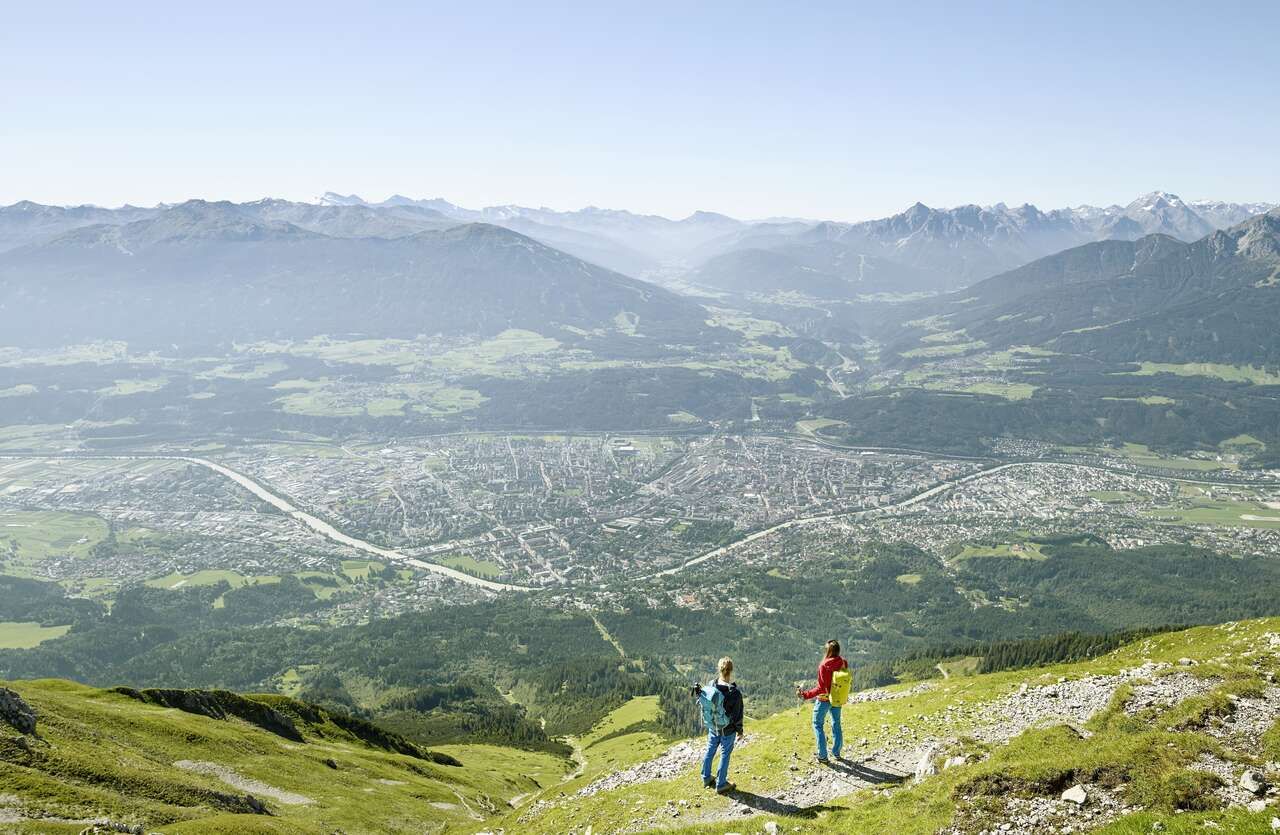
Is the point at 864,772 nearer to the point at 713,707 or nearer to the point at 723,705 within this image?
the point at 723,705

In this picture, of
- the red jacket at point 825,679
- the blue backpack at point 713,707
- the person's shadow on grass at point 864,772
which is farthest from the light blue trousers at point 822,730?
the blue backpack at point 713,707

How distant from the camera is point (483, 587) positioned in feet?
578

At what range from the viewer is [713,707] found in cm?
2528

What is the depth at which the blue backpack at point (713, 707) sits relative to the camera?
992 inches

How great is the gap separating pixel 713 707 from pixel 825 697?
4.43 metres

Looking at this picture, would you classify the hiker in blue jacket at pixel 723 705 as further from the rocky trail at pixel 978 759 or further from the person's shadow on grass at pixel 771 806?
the rocky trail at pixel 978 759

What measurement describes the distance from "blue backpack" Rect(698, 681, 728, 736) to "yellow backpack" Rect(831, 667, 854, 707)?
4.19 meters

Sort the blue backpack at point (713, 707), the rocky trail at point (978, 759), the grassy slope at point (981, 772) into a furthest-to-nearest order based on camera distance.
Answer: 1. the blue backpack at point (713, 707)
2. the grassy slope at point (981, 772)
3. the rocky trail at point (978, 759)

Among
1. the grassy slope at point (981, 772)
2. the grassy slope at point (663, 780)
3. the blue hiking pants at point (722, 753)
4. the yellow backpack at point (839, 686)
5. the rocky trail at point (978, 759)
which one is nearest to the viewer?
the rocky trail at point (978, 759)

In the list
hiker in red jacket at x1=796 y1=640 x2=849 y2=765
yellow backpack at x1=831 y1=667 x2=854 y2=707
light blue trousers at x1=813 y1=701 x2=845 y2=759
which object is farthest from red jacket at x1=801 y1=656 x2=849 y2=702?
light blue trousers at x1=813 y1=701 x2=845 y2=759

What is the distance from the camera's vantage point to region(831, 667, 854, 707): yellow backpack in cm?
2598

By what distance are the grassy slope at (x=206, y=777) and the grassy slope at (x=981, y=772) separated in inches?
625

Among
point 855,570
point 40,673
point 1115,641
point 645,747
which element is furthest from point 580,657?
point 40,673

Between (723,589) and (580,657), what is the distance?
140ft
